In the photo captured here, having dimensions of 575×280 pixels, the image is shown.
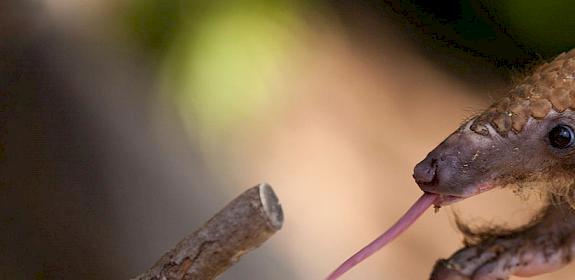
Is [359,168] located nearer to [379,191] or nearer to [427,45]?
[379,191]

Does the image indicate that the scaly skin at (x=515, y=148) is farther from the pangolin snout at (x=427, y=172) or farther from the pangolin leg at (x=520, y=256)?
the pangolin leg at (x=520, y=256)

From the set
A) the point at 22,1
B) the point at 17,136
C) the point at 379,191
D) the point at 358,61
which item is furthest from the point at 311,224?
the point at 22,1

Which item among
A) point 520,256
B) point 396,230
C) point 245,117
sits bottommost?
point 520,256

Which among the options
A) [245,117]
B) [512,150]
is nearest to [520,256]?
[512,150]

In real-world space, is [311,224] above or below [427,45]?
below

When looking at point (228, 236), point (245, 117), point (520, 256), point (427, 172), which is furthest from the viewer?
point (245, 117)

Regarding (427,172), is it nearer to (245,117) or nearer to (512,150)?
(512,150)
